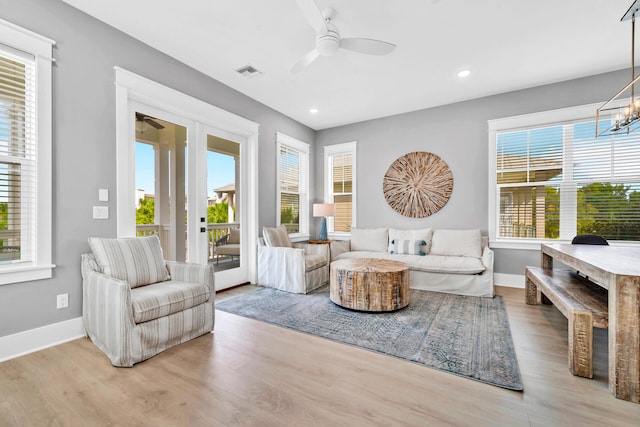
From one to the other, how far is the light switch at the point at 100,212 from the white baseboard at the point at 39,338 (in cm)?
90

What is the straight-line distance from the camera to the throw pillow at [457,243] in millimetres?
4145

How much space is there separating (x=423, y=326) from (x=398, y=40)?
288 cm

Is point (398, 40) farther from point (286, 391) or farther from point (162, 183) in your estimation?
point (286, 391)

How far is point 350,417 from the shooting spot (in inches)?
58.3

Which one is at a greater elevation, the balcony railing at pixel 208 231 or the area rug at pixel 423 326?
the balcony railing at pixel 208 231

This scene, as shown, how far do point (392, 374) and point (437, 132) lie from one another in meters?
4.00

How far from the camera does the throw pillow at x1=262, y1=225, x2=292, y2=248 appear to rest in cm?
425

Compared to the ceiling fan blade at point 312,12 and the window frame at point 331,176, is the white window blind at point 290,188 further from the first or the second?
the ceiling fan blade at point 312,12

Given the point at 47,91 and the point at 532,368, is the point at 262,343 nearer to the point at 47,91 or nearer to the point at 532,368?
the point at 532,368

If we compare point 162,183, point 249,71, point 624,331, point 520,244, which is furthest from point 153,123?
point 520,244

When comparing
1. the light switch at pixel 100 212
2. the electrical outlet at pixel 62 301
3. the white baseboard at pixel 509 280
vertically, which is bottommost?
the white baseboard at pixel 509 280

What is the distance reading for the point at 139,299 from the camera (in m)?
2.06

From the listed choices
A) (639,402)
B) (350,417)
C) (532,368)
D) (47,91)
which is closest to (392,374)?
(350,417)

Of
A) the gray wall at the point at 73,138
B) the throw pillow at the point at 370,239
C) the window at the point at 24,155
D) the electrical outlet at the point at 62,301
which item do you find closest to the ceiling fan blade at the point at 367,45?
the gray wall at the point at 73,138
